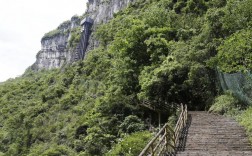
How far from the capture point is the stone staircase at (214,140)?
1107 cm

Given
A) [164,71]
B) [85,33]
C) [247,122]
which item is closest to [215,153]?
[247,122]

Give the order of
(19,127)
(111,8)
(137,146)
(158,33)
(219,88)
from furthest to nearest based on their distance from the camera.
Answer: (111,8) < (19,127) < (158,33) < (219,88) < (137,146)

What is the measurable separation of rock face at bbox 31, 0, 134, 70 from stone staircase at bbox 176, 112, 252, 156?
58.0 metres

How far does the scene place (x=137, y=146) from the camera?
18.6 m

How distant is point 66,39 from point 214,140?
375 ft

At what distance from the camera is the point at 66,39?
123m

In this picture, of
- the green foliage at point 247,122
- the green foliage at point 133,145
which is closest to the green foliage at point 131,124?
the green foliage at point 133,145

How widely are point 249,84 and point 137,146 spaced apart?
6.29 m

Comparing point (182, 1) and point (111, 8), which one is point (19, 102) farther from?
point (182, 1)

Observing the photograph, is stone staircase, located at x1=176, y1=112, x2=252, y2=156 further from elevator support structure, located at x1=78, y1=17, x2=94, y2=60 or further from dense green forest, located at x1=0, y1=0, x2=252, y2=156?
elevator support structure, located at x1=78, y1=17, x2=94, y2=60

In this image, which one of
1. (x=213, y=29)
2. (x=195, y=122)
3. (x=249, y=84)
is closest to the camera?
(x=195, y=122)

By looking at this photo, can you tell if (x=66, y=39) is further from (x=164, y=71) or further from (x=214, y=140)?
(x=214, y=140)

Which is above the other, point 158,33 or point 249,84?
point 158,33

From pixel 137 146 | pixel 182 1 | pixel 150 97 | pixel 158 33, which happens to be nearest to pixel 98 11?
pixel 182 1
